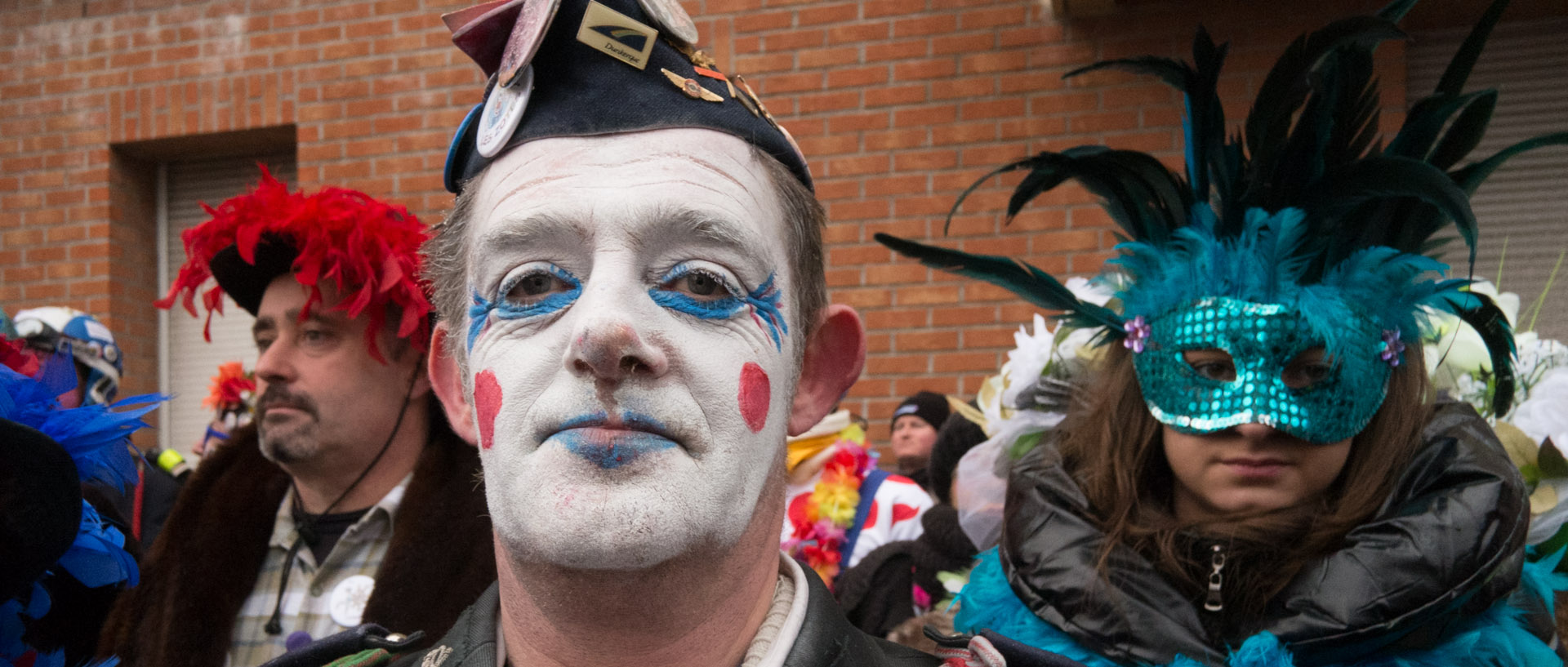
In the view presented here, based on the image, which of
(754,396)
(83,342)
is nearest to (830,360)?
(754,396)

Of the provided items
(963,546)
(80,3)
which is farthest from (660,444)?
(80,3)

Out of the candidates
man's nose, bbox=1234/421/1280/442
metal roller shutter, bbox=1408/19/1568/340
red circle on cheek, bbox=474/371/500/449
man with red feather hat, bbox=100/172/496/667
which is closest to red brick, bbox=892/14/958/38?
metal roller shutter, bbox=1408/19/1568/340

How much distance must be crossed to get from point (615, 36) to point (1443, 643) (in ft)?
6.29

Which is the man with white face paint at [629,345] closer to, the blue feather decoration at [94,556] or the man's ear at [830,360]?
the man's ear at [830,360]

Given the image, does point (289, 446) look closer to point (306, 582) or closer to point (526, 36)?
point (306, 582)

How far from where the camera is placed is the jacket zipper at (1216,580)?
241 centimetres

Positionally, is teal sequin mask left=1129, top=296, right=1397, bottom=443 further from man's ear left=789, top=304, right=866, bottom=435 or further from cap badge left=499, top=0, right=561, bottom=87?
cap badge left=499, top=0, right=561, bottom=87

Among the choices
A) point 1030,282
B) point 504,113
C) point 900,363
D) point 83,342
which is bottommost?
point 900,363

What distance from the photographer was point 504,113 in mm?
1643

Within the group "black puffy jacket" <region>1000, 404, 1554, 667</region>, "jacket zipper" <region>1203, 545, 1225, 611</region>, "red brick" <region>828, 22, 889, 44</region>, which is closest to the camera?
Result: "black puffy jacket" <region>1000, 404, 1554, 667</region>

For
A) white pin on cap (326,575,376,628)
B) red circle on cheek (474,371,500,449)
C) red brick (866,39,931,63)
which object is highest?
red brick (866,39,931,63)

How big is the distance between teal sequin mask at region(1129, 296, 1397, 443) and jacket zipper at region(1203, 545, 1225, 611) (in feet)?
0.90

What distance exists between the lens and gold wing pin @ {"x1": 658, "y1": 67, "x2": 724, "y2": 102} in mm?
1636

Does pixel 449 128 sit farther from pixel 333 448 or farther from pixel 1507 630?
pixel 1507 630
